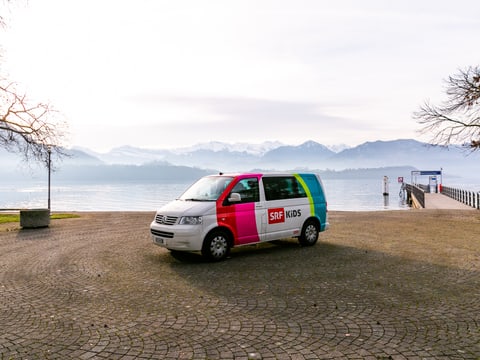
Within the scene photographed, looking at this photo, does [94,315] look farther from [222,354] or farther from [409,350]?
[409,350]

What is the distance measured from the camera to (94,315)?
234 inches

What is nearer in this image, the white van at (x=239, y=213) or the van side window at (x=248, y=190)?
the white van at (x=239, y=213)

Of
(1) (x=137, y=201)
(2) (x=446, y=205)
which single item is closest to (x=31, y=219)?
(2) (x=446, y=205)

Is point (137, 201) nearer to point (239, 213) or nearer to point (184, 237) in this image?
point (239, 213)

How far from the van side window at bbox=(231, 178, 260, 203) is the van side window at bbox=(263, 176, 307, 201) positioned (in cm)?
31

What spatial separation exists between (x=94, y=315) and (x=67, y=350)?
120 cm

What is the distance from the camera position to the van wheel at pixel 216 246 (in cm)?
943

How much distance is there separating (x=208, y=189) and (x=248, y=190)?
1.00 metres

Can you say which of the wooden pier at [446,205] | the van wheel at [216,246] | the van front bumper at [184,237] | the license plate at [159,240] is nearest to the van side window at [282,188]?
the van wheel at [216,246]

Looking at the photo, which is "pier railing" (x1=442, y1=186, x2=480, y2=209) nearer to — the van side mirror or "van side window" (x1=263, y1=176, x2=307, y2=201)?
"van side window" (x1=263, y1=176, x2=307, y2=201)

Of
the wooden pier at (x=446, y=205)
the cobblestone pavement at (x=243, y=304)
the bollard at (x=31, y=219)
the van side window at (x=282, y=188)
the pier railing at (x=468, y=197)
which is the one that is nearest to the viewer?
the cobblestone pavement at (x=243, y=304)

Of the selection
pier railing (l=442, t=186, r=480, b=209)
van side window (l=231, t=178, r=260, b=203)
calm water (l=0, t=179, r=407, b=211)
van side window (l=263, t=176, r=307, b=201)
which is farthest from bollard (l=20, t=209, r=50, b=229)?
calm water (l=0, t=179, r=407, b=211)

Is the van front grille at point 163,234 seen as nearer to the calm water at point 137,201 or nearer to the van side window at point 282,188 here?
the van side window at point 282,188

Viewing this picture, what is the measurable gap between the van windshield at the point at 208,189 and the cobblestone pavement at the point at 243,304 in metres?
1.50
